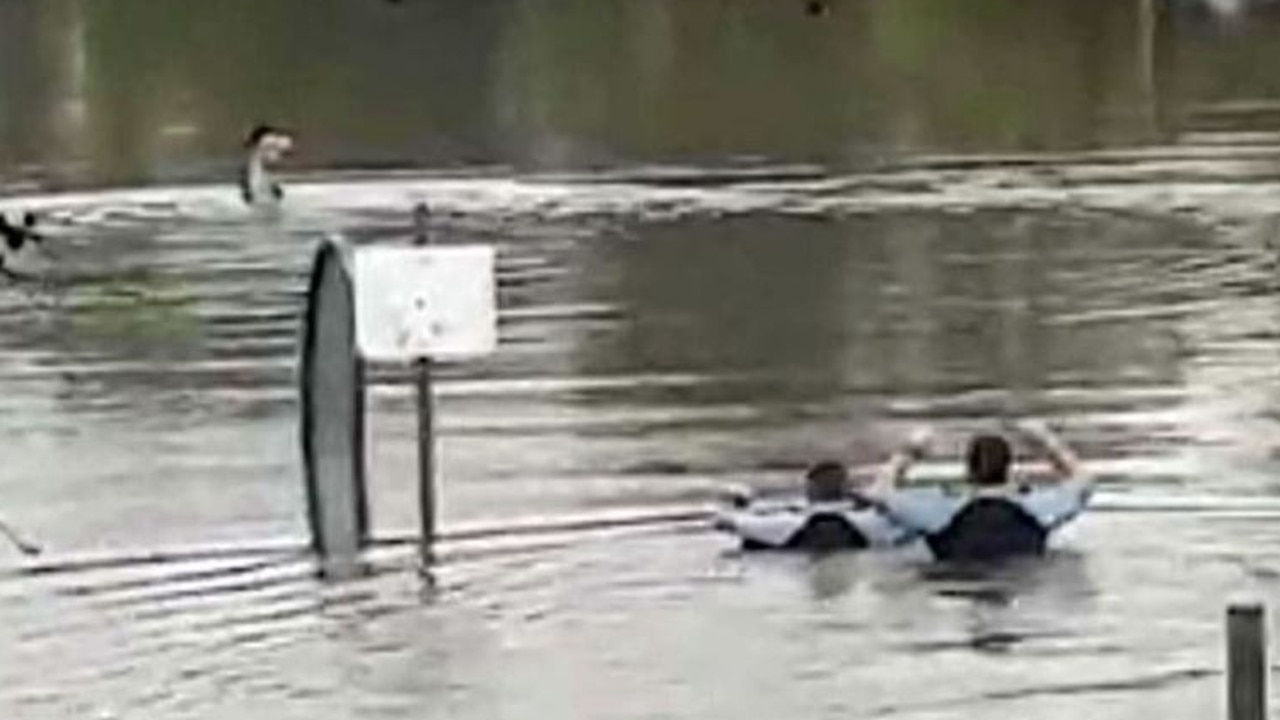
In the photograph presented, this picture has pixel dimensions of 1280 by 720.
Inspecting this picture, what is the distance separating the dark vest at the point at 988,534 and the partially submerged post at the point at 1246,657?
6.98 m

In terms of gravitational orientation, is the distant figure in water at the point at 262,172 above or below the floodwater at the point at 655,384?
above

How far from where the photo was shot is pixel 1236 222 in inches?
1185

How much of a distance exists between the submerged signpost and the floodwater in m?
0.19

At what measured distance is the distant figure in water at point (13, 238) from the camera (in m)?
29.6

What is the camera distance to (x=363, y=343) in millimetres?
15828

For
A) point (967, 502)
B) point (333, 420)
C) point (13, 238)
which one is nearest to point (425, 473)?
point (967, 502)

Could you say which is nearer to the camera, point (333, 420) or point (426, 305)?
point (426, 305)

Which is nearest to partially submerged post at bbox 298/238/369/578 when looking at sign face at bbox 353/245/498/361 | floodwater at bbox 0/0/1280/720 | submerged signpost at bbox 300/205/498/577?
submerged signpost at bbox 300/205/498/577

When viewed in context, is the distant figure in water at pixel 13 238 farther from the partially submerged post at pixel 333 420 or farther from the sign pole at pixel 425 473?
the sign pole at pixel 425 473

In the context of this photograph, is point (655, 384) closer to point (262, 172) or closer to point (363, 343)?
point (363, 343)

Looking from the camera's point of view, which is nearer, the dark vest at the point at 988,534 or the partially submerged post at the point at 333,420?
the dark vest at the point at 988,534

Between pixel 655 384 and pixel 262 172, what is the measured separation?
11916 millimetres

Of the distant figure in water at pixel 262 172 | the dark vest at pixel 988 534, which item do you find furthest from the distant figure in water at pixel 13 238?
the dark vest at pixel 988 534

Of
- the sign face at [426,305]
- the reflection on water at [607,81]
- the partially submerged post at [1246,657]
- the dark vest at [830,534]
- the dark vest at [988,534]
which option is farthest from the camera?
the reflection on water at [607,81]
